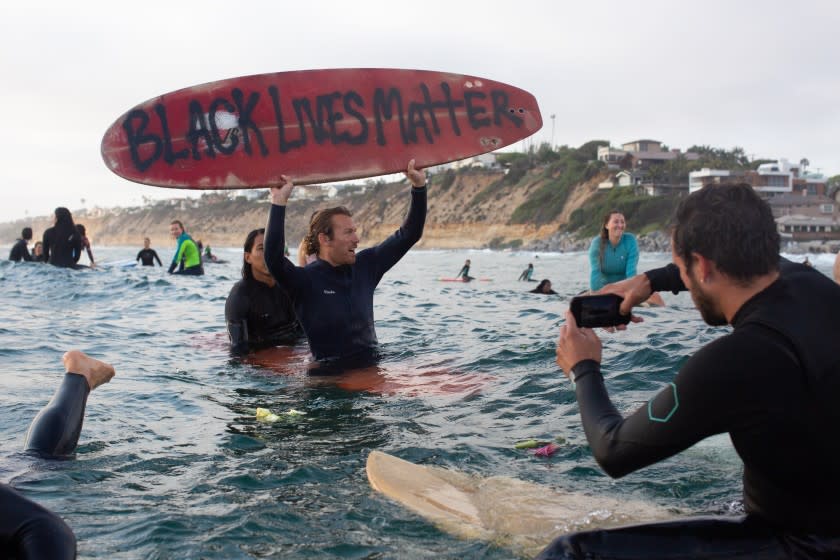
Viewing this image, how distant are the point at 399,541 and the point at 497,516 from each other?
0.50 metres

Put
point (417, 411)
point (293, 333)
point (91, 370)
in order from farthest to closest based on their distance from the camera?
1. point (293, 333)
2. point (417, 411)
3. point (91, 370)

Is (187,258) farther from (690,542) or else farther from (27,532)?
(690,542)

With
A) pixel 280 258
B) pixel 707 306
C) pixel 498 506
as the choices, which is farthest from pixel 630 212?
pixel 707 306

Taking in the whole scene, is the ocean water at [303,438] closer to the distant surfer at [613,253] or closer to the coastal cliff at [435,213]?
the distant surfer at [613,253]

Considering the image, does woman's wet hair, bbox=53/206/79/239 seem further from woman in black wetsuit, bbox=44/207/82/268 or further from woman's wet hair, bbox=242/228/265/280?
woman's wet hair, bbox=242/228/265/280

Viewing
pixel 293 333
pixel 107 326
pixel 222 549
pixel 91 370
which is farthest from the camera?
pixel 107 326

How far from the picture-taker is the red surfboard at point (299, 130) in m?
6.06

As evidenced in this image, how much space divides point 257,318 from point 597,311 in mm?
5370

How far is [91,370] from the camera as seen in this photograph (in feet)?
13.5

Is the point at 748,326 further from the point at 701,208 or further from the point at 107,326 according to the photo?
the point at 107,326

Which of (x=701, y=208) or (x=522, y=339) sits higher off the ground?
(x=701, y=208)

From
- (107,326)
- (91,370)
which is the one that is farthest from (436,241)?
(91,370)

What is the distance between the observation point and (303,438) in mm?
4777

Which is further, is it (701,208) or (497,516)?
(497,516)
